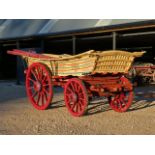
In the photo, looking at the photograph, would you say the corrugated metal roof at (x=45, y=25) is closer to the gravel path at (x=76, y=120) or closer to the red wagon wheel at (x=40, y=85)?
the gravel path at (x=76, y=120)

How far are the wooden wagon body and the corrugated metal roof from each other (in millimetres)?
4255

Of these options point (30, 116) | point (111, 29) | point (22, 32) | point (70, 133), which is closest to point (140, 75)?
point (111, 29)

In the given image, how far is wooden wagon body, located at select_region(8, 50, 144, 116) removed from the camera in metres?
7.37

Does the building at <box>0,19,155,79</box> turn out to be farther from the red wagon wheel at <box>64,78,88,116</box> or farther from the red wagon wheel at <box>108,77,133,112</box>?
the red wagon wheel at <box>64,78,88,116</box>

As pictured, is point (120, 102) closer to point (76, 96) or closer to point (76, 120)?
point (76, 96)

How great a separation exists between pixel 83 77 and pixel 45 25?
29.5 ft

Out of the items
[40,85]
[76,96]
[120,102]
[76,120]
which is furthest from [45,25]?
[76,120]

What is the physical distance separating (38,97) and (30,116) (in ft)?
3.96

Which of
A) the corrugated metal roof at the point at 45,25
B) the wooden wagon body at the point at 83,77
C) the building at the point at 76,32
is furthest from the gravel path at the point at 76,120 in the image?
the corrugated metal roof at the point at 45,25

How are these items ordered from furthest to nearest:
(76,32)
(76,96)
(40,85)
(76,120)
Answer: (76,32)
(40,85)
(76,96)
(76,120)

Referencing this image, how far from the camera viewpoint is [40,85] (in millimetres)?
8734

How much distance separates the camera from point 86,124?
6.80 meters

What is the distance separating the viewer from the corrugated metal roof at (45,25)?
527 inches

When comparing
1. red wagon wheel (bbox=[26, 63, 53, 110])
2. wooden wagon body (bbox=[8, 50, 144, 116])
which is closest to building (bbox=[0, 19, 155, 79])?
wooden wagon body (bbox=[8, 50, 144, 116])
